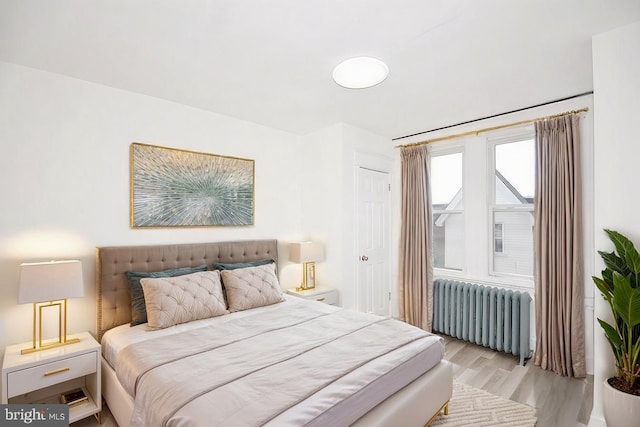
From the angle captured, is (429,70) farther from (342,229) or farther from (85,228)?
(85,228)

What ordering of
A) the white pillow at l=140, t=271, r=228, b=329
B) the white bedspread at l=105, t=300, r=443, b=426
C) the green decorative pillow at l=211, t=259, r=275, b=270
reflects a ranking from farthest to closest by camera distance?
the green decorative pillow at l=211, t=259, r=275, b=270 < the white pillow at l=140, t=271, r=228, b=329 < the white bedspread at l=105, t=300, r=443, b=426

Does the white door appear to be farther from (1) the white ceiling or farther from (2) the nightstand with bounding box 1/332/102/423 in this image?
(2) the nightstand with bounding box 1/332/102/423

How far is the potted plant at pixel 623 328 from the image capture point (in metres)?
1.73

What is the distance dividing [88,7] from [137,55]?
50cm

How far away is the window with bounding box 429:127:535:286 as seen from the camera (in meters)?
3.42

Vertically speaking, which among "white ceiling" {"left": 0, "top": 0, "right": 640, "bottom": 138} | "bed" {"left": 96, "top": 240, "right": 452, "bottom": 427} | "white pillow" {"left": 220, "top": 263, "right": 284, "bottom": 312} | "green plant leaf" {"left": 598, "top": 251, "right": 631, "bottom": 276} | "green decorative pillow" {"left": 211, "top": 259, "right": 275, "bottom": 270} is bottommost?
"bed" {"left": 96, "top": 240, "right": 452, "bottom": 427}

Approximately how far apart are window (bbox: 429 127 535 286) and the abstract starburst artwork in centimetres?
256

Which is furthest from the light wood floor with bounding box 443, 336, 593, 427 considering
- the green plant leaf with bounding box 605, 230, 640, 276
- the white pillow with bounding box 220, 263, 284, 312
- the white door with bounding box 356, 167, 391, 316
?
the white pillow with bounding box 220, 263, 284, 312

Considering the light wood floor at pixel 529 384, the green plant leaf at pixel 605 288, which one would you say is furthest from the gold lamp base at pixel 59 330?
the green plant leaf at pixel 605 288

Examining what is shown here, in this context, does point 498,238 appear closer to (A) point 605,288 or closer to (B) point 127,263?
(A) point 605,288

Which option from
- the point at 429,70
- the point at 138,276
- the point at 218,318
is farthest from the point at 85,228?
the point at 429,70

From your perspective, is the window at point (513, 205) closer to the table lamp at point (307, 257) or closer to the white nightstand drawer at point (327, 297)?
the white nightstand drawer at point (327, 297)

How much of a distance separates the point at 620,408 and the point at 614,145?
1563 millimetres

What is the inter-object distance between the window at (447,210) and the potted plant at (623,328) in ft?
6.55
